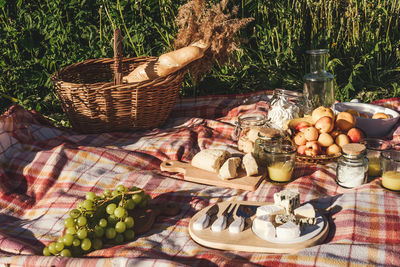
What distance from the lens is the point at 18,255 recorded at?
1.85 metres

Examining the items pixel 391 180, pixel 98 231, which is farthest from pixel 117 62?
pixel 391 180

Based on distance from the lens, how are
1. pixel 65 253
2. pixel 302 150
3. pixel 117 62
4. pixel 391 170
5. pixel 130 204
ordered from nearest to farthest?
pixel 65 253, pixel 130 204, pixel 391 170, pixel 302 150, pixel 117 62

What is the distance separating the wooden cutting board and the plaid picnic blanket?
1.6 inches

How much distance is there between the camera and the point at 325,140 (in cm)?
257

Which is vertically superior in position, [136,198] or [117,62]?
[117,62]

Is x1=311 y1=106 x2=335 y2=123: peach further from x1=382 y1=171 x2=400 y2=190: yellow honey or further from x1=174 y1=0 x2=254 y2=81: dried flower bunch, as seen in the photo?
x1=174 y1=0 x2=254 y2=81: dried flower bunch

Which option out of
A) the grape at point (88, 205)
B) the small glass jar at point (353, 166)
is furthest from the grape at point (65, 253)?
the small glass jar at point (353, 166)

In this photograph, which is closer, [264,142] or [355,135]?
[264,142]

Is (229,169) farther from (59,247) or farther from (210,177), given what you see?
(59,247)

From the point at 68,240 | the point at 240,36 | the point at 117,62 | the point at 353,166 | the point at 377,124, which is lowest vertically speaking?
the point at 377,124

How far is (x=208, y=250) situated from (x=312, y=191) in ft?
2.36

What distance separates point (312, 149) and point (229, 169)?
19.8 inches

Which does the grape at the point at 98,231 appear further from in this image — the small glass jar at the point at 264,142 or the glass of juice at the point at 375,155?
the glass of juice at the point at 375,155

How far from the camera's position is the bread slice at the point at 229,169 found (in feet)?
7.89
